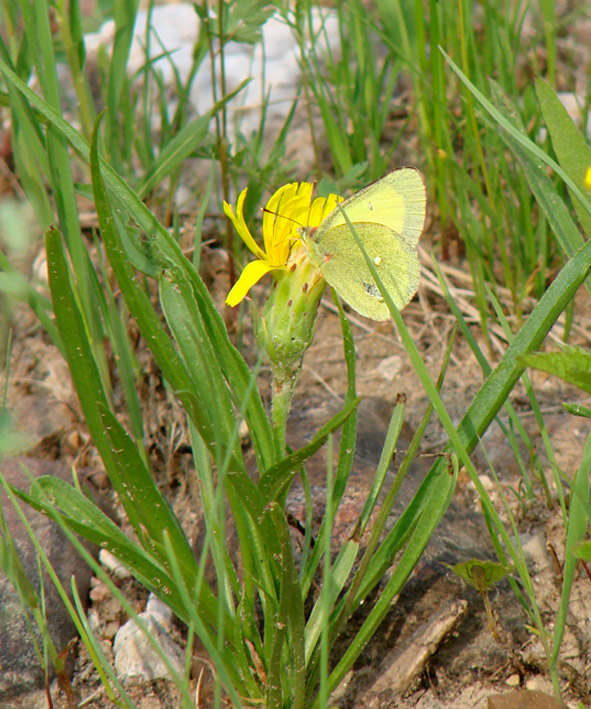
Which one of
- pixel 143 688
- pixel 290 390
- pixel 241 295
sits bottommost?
pixel 143 688

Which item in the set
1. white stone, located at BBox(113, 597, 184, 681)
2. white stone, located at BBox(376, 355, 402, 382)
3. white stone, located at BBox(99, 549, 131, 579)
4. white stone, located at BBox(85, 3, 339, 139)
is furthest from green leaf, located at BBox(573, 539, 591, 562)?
white stone, located at BBox(85, 3, 339, 139)

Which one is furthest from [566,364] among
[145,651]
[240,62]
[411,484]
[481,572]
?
[240,62]

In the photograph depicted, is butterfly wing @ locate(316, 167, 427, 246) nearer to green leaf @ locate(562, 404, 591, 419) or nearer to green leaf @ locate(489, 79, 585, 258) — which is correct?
green leaf @ locate(489, 79, 585, 258)

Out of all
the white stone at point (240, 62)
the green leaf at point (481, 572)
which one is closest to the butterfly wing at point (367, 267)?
the green leaf at point (481, 572)

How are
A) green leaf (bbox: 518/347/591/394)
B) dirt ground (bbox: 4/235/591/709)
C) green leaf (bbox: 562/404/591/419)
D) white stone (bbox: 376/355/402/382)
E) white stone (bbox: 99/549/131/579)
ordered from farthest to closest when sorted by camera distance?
1. white stone (bbox: 376/355/402/382)
2. white stone (bbox: 99/549/131/579)
3. dirt ground (bbox: 4/235/591/709)
4. green leaf (bbox: 562/404/591/419)
5. green leaf (bbox: 518/347/591/394)

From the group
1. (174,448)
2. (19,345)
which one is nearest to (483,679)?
(174,448)

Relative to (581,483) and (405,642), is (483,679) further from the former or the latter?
(581,483)
